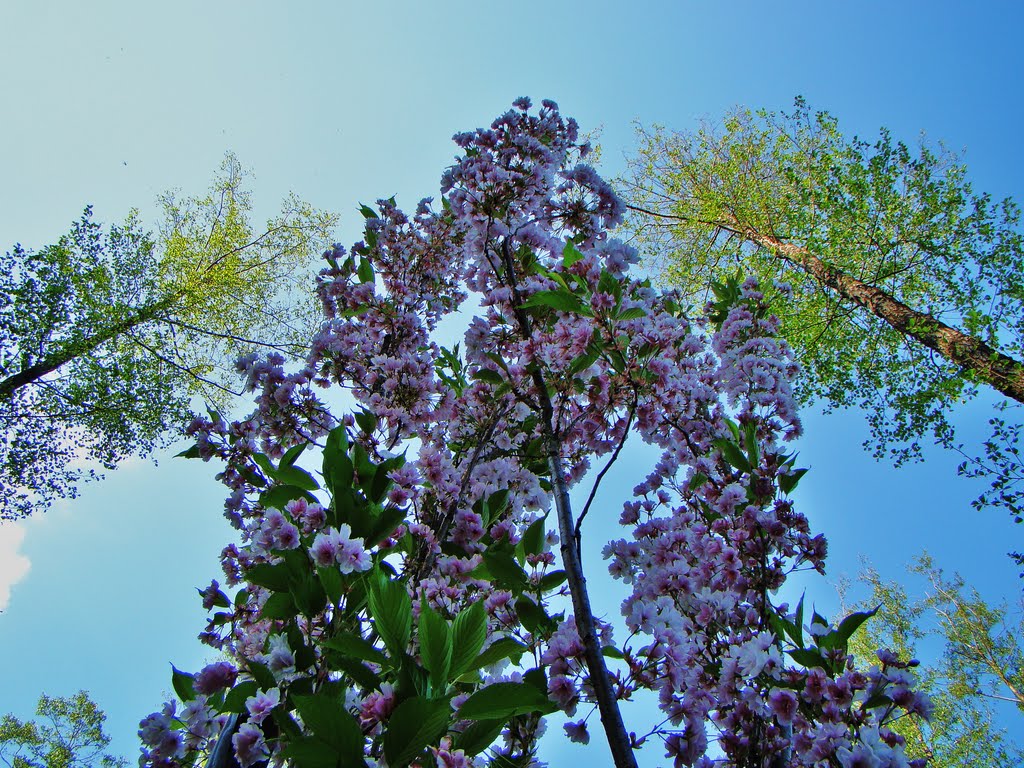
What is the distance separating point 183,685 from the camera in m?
1.39

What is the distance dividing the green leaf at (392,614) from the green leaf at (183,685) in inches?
25.2

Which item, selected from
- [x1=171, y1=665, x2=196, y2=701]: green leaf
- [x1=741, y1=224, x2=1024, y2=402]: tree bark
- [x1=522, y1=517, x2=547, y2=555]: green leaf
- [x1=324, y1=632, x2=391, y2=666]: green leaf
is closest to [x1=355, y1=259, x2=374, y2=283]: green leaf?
[x1=522, y1=517, x2=547, y2=555]: green leaf

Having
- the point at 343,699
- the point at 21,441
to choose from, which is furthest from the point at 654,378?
the point at 21,441

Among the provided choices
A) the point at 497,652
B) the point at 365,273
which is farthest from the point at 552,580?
the point at 365,273

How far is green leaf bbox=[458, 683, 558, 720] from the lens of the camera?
1.05m

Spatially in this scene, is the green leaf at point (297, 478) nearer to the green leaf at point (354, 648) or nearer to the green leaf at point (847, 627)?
the green leaf at point (354, 648)

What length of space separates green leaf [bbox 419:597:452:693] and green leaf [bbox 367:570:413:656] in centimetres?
6

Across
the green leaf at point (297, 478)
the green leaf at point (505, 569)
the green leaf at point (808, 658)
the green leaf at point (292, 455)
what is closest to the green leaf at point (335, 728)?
the green leaf at point (505, 569)

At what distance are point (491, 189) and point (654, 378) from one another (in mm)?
1126

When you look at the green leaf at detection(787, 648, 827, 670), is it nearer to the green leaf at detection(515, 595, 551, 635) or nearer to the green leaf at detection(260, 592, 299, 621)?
the green leaf at detection(515, 595, 551, 635)

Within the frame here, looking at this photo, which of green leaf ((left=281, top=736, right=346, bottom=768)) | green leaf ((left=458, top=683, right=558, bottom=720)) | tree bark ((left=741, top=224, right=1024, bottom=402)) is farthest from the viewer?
tree bark ((left=741, top=224, right=1024, bottom=402))

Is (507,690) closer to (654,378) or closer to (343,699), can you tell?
(343,699)

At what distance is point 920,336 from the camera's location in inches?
260

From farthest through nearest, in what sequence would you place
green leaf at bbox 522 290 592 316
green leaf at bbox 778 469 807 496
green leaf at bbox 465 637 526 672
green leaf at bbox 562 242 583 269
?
green leaf at bbox 562 242 583 269 → green leaf at bbox 778 469 807 496 → green leaf at bbox 522 290 592 316 → green leaf at bbox 465 637 526 672
